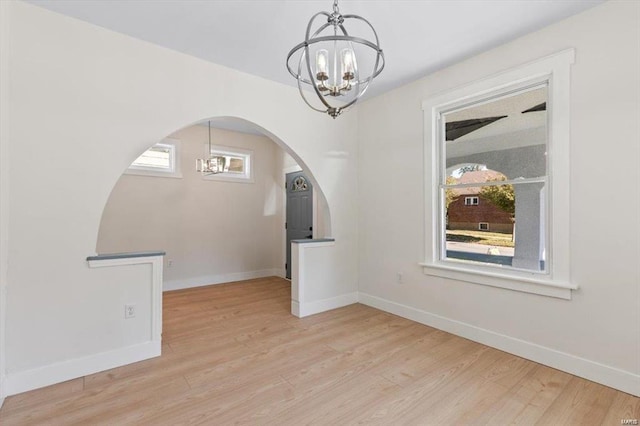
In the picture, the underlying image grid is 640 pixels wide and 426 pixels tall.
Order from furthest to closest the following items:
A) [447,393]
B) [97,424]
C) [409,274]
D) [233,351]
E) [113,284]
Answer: [409,274] < [233,351] < [113,284] < [447,393] < [97,424]

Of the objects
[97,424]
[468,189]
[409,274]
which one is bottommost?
[97,424]

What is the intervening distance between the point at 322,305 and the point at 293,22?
3123 millimetres

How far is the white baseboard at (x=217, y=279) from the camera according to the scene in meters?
4.97

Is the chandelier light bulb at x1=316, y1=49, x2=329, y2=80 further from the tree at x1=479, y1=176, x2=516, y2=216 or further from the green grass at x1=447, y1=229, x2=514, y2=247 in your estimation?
the green grass at x1=447, y1=229, x2=514, y2=247

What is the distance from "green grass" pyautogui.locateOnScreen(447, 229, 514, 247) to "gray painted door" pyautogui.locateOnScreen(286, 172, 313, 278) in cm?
265

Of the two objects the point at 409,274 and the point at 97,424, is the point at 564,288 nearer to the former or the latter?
the point at 409,274

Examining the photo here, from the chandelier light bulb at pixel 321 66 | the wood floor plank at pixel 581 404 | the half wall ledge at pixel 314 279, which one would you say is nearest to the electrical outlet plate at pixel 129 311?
the half wall ledge at pixel 314 279

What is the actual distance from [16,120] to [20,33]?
2.18 feet

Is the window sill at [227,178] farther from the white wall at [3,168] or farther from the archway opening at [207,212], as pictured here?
the white wall at [3,168]

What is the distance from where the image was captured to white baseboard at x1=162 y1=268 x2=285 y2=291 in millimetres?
4969

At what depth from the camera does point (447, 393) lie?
6.99 ft

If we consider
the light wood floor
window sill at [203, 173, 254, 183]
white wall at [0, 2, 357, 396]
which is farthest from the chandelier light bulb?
window sill at [203, 173, 254, 183]

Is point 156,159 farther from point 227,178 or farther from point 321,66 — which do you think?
point 321,66

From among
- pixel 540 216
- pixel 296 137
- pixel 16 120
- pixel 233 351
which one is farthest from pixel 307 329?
pixel 16 120
